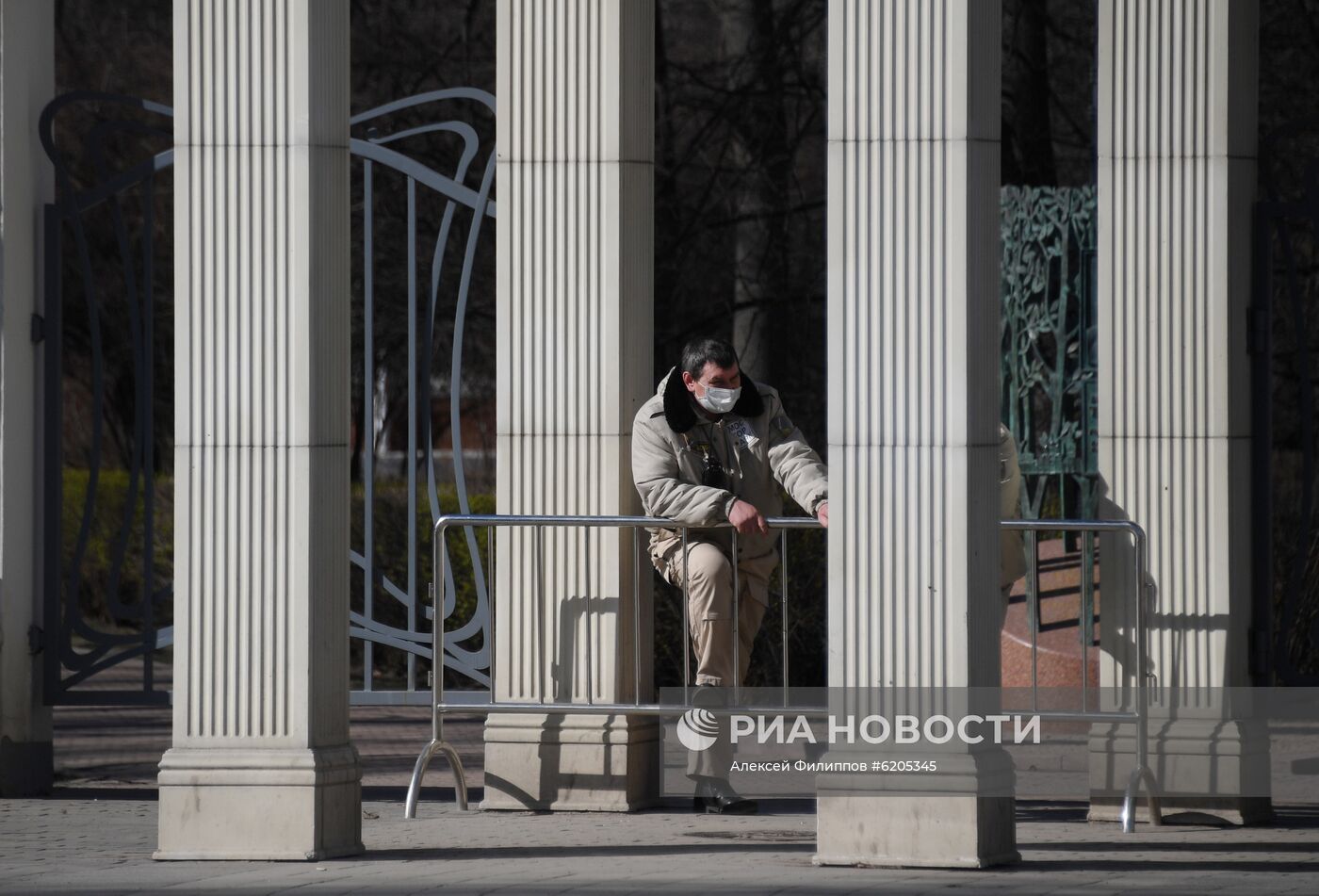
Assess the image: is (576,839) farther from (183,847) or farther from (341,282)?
(341,282)

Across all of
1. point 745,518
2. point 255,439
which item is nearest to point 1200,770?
point 745,518

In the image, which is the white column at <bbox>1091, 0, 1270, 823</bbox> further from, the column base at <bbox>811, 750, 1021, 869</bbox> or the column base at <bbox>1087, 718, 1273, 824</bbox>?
the column base at <bbox>811, 750, 1021, 869</bbox>

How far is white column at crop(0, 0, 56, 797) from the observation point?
9.45m

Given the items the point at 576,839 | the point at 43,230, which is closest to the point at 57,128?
the point at 43,230

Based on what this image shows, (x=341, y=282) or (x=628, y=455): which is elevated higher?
(x=341, y=282)

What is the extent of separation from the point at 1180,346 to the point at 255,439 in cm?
384

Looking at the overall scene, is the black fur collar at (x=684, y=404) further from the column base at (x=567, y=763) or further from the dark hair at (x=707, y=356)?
the column base at (x=567, y=763)

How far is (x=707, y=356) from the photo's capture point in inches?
342

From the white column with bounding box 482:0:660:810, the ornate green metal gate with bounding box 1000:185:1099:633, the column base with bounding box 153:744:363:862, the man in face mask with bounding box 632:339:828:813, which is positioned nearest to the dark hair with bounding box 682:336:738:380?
the man in face mask with bounding box 632:339:828:813

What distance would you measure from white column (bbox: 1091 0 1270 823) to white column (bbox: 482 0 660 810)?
6.55 ft

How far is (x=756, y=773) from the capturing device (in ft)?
32.1

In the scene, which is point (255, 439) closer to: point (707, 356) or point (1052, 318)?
point (707, 356)

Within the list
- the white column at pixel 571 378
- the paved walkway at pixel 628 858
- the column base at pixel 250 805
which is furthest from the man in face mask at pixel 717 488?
the column base at pixel 250 805

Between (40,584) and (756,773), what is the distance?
3.45 m
